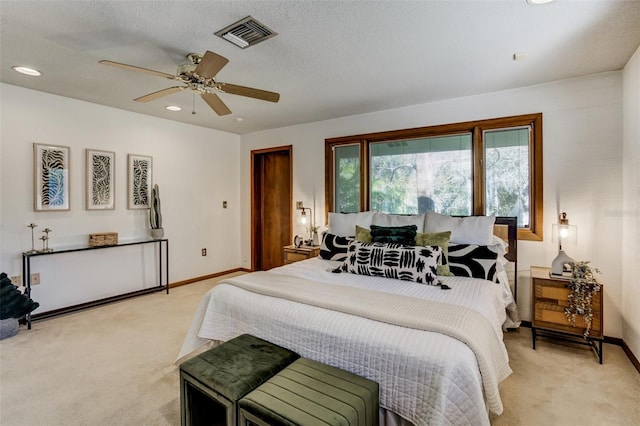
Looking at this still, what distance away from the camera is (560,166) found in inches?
120

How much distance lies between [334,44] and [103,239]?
11.4 ft

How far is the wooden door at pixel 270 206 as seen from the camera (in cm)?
523

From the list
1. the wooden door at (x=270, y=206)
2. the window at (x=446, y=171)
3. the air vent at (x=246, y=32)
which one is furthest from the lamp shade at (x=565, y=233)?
the wooden door at (x=270, y=206)

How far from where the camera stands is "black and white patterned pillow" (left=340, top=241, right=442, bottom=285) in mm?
2508

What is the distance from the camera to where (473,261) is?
2666 millimetres

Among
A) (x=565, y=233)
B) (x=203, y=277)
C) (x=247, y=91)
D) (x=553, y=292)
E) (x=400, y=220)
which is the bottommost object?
(x=203, y=277)

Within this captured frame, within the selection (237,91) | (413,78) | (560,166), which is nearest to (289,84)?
(237,91)

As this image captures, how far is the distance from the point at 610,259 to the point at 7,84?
19.8 feet

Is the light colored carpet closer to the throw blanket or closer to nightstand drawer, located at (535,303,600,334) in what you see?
nightstand drawer, located at (535,303,600,334)

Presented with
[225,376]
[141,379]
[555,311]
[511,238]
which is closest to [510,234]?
[511,238]

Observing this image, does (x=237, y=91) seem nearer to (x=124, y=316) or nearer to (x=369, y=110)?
(x=369, y=110)

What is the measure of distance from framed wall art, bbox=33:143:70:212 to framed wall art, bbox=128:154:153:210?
0.68m

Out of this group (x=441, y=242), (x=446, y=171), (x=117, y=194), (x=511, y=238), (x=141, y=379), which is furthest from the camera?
(x=117, y=194)

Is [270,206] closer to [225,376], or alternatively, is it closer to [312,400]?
[225,376]
